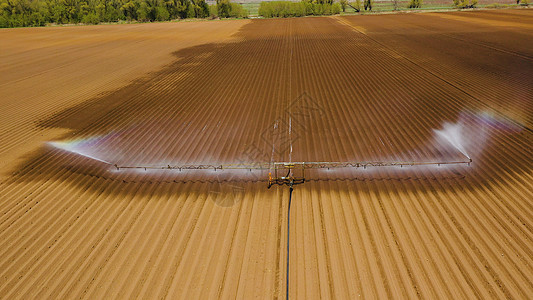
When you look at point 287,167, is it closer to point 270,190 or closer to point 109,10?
point 270,190

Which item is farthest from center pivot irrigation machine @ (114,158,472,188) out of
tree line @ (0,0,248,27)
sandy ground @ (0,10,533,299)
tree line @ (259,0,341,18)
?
tree line @ (0,0,248,27)

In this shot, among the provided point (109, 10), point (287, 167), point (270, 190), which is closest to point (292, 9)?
point (109, 10)

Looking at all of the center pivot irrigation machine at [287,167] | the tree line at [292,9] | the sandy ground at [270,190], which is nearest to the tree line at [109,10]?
the tree line at [292,9]

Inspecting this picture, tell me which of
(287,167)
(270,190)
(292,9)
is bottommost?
(270,190)

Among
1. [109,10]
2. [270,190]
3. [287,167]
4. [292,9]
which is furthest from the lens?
[109,10]

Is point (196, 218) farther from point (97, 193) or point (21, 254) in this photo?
point (21, 254)

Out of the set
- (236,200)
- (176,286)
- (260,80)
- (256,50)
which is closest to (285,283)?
(176,286)

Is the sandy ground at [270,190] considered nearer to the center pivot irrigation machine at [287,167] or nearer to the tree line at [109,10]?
the center pivot irrigation machine at [287,167]
